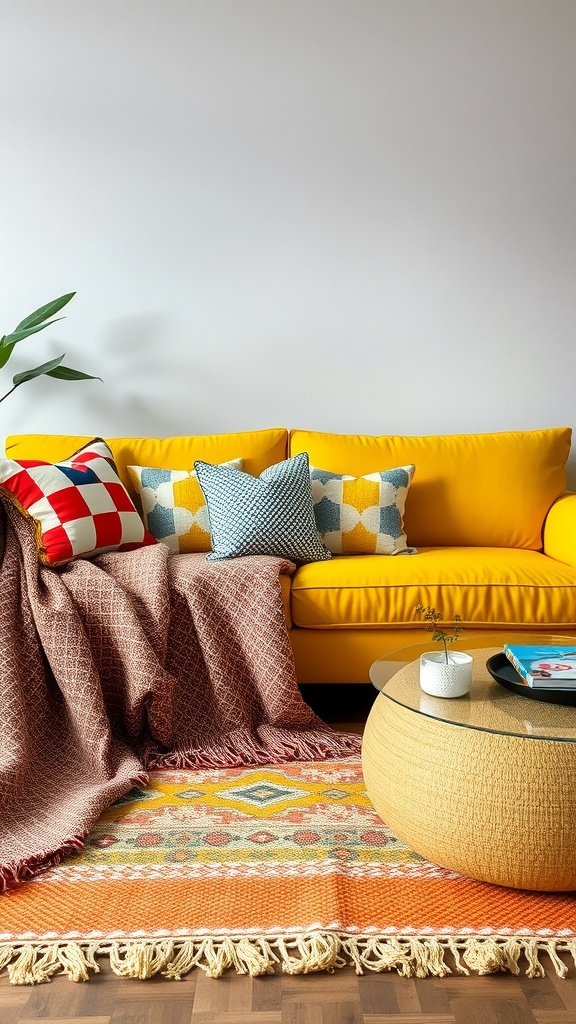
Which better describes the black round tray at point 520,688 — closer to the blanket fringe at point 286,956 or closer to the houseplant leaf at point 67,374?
the blanket fringe at point 286,956

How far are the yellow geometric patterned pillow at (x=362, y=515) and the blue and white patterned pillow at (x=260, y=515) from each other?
91 mm

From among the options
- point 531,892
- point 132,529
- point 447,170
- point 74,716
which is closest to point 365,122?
point 447,170

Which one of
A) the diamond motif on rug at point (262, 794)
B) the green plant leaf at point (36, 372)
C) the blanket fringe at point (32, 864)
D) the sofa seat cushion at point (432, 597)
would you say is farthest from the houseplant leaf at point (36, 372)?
the blanket fringe at point (32, 864)

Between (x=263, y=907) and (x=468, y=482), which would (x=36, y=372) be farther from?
(x=263, y=907)

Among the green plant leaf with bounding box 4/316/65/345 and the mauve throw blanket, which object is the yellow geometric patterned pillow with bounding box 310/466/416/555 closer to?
the mauve throw blanket

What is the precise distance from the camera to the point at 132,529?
2.67 meters

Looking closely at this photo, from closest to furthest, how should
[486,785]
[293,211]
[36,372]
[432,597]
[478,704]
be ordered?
[486,785] < [478,704] < [432,597] < [36,372] < [293,211]

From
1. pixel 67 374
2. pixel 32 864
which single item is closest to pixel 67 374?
pixel 67 374

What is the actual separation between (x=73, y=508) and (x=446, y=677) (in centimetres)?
138

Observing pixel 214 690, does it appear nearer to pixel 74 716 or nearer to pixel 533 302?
pixel 74 716

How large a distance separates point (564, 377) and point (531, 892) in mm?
2363

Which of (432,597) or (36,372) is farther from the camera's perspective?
(36,372)

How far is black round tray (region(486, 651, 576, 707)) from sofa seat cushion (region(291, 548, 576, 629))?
68 cm

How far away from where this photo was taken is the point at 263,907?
1.42m
